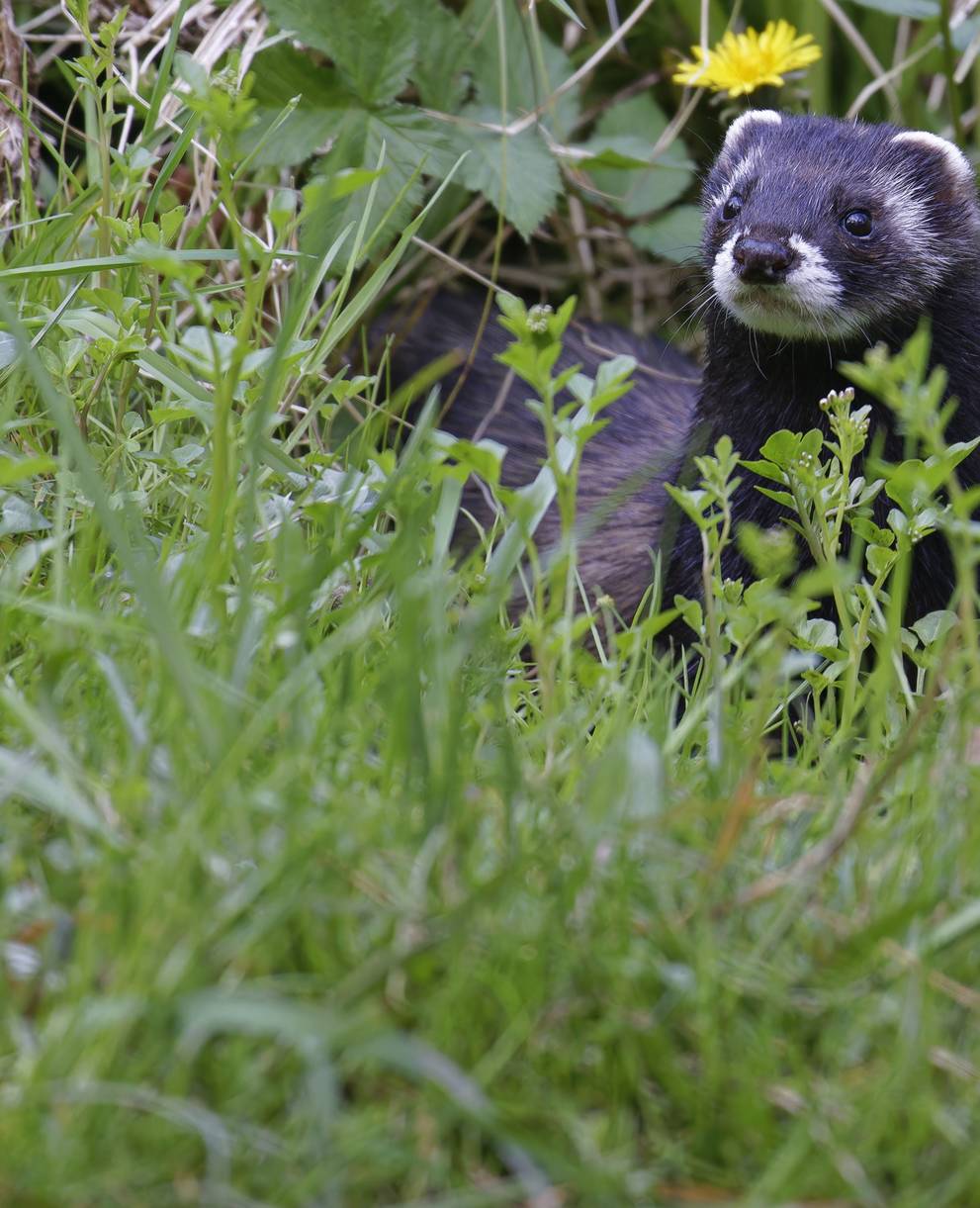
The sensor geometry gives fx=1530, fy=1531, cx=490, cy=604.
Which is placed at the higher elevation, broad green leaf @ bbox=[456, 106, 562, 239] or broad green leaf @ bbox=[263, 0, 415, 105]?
broad green leaf @ bbox=[263, 0, 415, 105]

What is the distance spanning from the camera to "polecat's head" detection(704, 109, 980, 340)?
3.24 metres

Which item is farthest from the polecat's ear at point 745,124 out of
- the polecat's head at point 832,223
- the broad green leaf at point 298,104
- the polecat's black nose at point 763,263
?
the broad green leaf at point 298,104

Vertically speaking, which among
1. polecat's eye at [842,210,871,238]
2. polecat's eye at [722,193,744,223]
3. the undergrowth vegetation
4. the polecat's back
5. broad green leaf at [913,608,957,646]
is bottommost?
the polecat's back

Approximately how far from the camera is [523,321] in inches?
75.9

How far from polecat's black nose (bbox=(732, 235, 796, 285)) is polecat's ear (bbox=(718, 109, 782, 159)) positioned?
0.69m

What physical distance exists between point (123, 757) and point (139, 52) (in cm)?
318

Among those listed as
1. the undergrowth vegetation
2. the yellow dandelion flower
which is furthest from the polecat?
the undergrowth vegetation

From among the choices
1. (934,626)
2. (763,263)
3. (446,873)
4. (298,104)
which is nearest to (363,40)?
(298,104)

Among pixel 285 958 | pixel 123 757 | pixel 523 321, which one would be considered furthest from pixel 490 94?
pixel 285 958

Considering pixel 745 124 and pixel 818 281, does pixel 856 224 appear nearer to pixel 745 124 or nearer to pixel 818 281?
pixel 818 281

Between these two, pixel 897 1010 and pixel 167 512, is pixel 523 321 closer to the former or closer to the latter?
pixel 897 1010

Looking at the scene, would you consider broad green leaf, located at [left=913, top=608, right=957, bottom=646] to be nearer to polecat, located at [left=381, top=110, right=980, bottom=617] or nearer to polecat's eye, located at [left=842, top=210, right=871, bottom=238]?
polecat, located at [left=381, top=110, right=980, bottom=617]

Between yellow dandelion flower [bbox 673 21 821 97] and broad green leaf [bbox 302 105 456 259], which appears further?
yellow dandelion flower [bbox 673 21 821 97]

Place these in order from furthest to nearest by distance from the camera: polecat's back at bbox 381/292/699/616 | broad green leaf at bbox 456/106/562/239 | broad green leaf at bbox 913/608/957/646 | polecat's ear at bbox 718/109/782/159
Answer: polecat's back at bbox 381/292/699/616
broad green leaf at bbox 456/106/562/239
polecat's ear at bbox 718/109/782/159
broad green leaf at bbox 913/608/957/646
